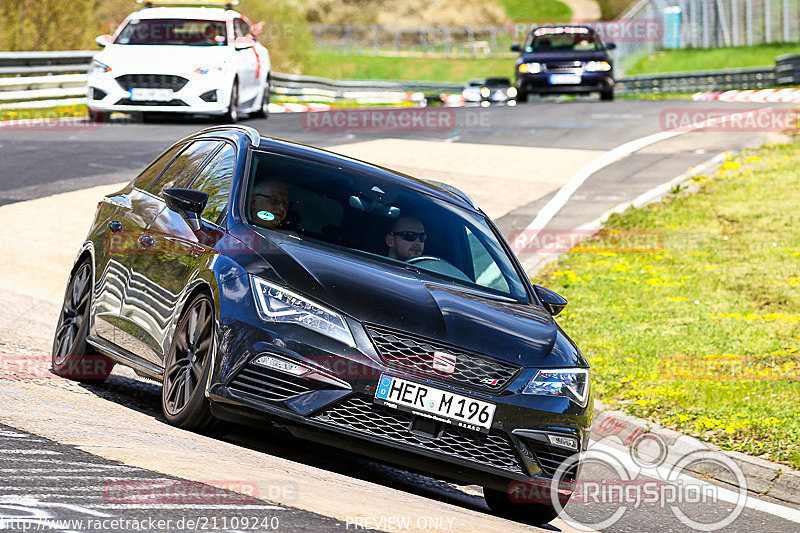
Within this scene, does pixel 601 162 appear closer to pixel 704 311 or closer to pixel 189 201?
pixel 704 311

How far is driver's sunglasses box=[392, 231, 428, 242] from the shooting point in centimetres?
704

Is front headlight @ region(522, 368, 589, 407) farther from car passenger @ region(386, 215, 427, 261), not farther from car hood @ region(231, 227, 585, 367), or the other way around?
car passenger @ region(386, 215, 427, 261)

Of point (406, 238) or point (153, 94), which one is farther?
point (153, 94)

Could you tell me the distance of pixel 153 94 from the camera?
21.3m

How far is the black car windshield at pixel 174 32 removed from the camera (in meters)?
22.2

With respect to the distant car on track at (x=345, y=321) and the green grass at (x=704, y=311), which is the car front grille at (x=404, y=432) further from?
the green grass at (x=704, y=311)

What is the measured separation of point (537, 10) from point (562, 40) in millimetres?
82799

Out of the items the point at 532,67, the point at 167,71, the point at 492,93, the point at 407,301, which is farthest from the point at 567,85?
the point at 407,301

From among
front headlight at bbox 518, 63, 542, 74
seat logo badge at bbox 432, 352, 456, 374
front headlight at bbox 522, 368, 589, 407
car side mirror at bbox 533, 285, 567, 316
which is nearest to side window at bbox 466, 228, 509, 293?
car side mirror at bbox 533, 285, 567, 316

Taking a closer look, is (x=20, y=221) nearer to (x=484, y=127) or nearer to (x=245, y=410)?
Answer: (x=245, y=410)

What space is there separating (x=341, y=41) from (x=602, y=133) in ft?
262

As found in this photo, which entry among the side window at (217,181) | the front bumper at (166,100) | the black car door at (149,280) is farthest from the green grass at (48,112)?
the side window at (217,181)

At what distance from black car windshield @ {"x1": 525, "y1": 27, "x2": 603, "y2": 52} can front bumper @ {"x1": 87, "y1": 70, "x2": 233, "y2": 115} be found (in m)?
13.1

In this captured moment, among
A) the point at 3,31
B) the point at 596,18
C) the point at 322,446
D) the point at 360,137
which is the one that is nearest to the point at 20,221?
the point at 322,446
